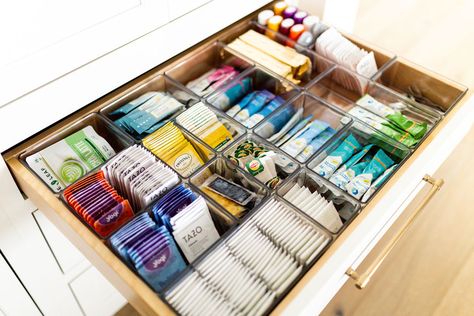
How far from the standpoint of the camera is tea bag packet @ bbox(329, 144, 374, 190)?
101 cm

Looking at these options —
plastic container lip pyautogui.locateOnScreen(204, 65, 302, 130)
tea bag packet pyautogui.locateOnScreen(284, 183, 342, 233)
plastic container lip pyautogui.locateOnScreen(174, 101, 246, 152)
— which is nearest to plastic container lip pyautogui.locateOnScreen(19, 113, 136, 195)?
plastic container lip pyautogui.locateOnScreen(174, 101, 246, 152)

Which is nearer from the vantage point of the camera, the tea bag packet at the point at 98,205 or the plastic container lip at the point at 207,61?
the tea bag packet at the point at 98,205

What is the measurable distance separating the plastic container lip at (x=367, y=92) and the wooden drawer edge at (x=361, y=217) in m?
0.05

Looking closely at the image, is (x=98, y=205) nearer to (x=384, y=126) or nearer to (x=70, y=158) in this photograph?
(x=70, y=158)

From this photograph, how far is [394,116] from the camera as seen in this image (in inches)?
44.3

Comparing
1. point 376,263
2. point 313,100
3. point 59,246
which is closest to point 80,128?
point 59,246

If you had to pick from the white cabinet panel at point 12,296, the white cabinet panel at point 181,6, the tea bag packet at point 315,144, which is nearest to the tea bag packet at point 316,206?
the tea bag packet at point 315,144


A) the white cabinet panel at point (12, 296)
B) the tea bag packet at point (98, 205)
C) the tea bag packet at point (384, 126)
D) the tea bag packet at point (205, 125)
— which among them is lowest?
the white cabinet panel at point (12, 296)

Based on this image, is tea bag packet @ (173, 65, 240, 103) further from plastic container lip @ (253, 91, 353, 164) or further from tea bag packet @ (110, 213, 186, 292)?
tea bag packet @ (110, 213, 186, 292)

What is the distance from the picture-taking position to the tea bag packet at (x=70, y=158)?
92 centimetres

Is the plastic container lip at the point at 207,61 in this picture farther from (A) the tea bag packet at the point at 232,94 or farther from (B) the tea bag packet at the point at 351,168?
(B) the tea bag packet at the point at 351,168

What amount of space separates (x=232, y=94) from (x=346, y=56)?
0.31 m

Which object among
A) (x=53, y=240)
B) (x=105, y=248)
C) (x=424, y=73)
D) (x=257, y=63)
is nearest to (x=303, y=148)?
(x=257, y=63)

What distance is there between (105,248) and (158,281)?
104mm
